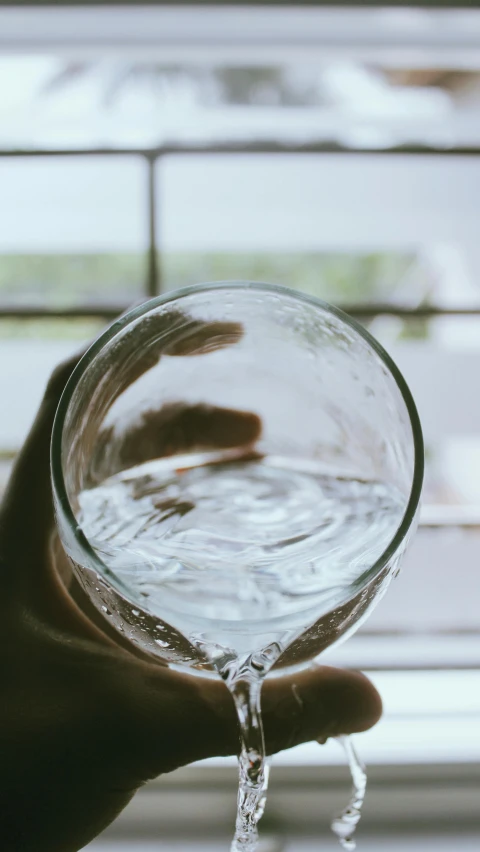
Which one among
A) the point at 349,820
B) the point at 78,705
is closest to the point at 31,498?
the point at 78,705

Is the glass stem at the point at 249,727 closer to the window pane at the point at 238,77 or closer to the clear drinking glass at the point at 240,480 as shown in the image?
the clear drinking glass at the point at 240,480

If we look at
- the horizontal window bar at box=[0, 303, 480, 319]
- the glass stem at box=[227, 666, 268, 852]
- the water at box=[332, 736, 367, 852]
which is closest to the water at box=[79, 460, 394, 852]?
the glass stem at box=[227, 666, 268, 852]

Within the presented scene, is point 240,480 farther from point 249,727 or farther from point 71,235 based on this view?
point 71,235

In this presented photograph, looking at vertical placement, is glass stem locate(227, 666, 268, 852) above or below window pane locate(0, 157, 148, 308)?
below

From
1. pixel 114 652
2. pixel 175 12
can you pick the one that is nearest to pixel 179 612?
pixel 114 652

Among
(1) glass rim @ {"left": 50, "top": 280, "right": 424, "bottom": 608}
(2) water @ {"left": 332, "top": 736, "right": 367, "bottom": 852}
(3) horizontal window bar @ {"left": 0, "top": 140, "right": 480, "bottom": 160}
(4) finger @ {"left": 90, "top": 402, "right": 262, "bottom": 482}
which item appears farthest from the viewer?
(3) horizontal window bar @ {"left": 0, "top": 140, "right": 480, "bottom": 160}

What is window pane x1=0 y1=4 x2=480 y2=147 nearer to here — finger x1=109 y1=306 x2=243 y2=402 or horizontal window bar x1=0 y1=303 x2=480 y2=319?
horizontal window bar x1=0 y1=303 x2=480 y2=319
